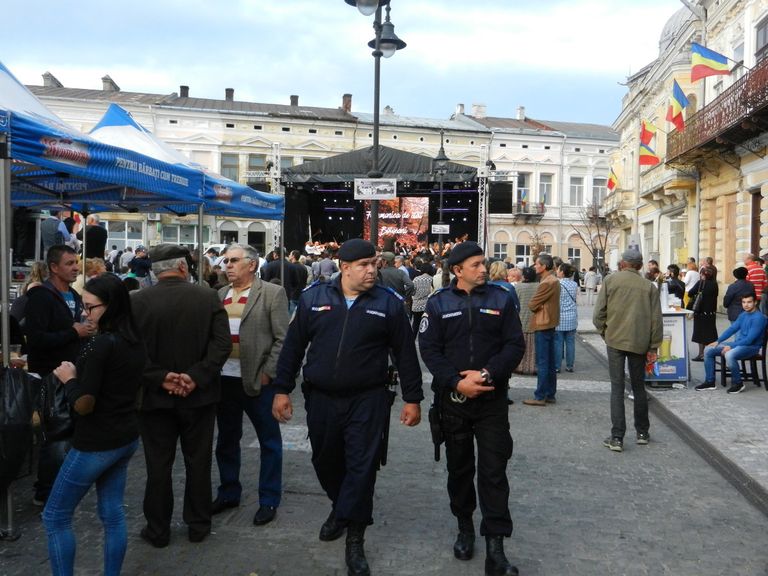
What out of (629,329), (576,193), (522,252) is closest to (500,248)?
(522,252)

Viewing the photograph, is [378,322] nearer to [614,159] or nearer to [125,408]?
[125,408]

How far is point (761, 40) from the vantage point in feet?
64.8

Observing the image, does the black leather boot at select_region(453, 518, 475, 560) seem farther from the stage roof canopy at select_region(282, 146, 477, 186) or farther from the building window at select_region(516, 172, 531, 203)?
the building window at select_region(516, 172, 531, 203)

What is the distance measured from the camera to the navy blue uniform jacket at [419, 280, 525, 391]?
409cm

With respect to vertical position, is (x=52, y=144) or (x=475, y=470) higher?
(x=52, y=144)

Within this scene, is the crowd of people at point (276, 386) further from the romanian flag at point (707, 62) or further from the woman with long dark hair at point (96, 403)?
the romanian flag at point (707, 62)

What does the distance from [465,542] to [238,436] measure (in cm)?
172

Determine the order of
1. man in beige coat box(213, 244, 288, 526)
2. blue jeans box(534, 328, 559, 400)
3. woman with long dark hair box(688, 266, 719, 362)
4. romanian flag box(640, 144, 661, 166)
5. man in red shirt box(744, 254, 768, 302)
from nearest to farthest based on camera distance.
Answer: man in beige coat box(213, 244, 288, 526) → blue jeans box(534, 328, 559, 400) → woman with long dark hair box(688, 266, 719, 362) → man in red shirt box(744, 254, 768, 302) → romanian flag box(640, 144, 661, 166)

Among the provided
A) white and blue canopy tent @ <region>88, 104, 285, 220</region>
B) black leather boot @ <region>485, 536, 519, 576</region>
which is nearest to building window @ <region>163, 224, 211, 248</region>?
white and blue canopy tent @ <region>88, 104, 285, 220</region>

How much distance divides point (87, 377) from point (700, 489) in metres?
4.68

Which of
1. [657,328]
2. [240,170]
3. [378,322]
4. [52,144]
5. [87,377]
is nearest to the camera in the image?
Result: [87,377]

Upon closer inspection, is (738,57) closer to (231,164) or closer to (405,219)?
(405,219)

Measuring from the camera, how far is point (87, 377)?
10.9 ft

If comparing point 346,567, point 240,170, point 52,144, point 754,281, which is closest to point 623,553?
point 346,567
